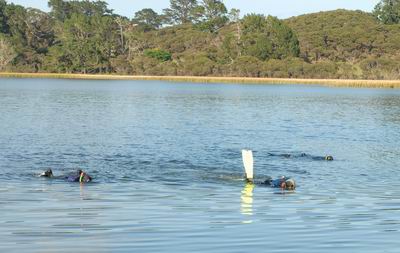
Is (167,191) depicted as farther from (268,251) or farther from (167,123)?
(167,123)

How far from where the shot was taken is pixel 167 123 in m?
55.7

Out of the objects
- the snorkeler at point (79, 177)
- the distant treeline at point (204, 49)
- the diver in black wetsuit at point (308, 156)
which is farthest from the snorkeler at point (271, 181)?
the distant treeline at point (204, 49)

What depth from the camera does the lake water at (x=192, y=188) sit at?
16.6 m

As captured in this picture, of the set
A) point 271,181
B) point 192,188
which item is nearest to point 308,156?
point 271,181

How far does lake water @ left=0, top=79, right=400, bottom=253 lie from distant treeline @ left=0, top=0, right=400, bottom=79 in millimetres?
95173

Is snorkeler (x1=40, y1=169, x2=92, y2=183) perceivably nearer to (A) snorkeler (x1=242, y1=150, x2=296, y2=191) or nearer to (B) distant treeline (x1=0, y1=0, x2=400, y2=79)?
(A) snorkeler (x1=242, y1=150, x2=296, y2=191)

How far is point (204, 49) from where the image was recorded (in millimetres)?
181250

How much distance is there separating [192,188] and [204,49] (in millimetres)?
157610

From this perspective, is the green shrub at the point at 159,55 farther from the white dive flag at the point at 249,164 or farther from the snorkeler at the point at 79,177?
the snorkeler at the point at 79,177

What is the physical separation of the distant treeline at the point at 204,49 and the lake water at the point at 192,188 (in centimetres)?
9517

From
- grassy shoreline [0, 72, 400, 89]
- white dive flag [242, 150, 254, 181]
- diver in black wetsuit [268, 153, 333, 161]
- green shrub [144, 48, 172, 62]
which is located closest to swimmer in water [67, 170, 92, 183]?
white dive flag [242, 150, 254, 181]

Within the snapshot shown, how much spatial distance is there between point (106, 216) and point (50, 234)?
2615mm

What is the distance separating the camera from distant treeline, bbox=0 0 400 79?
501ft

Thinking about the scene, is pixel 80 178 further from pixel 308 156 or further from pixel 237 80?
pixel 237 80
